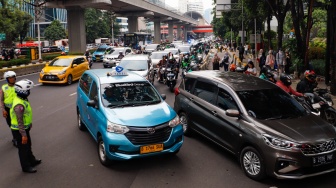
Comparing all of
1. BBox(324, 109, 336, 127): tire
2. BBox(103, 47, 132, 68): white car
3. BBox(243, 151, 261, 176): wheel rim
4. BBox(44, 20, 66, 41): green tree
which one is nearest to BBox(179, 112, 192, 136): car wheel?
BBox(243, 151, 261, 176): wheel rim

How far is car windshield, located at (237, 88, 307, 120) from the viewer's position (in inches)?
244

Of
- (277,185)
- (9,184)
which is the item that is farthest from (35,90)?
(277,185)

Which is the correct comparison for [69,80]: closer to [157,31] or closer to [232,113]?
[232,113]

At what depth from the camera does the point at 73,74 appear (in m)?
18.8

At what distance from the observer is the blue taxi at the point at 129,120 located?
19.5 feet

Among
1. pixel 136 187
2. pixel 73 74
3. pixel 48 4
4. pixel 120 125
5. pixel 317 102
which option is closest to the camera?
pixel 136 187

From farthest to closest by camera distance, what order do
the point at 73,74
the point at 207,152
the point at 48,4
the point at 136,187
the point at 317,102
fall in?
the point at 48,4
the point at 73,74
the point at 317,102
the point at 207,152
the point at 136,187

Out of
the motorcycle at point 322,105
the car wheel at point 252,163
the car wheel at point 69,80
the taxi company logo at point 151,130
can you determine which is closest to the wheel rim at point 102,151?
the taxi company logo at point 151,130

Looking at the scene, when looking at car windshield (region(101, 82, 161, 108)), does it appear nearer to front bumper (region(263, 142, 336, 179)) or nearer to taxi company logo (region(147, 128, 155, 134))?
taxi company logo (region(147, 128, 155, 134))

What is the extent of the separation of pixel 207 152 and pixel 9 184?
12.9ft

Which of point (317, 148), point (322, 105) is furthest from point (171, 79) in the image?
point (317, 148)

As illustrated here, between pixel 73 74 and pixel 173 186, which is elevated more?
pixel 73 74

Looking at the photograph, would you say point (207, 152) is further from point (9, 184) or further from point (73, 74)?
point (73, 74)

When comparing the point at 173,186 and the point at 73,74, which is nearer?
the point at 173,186
